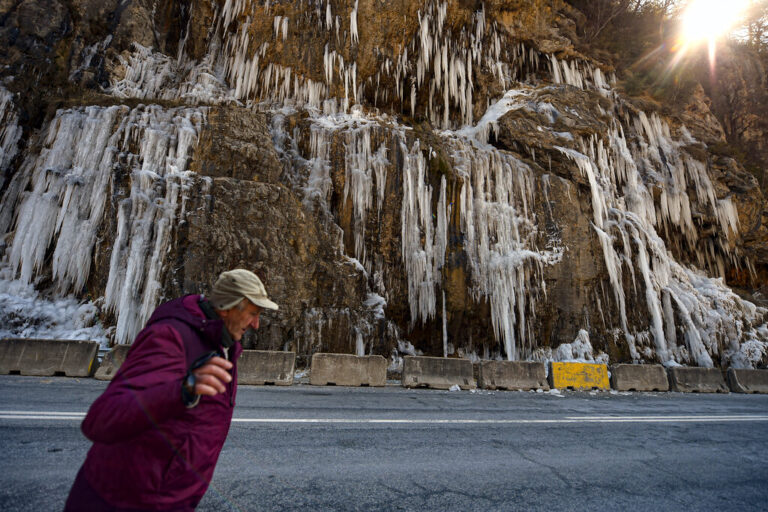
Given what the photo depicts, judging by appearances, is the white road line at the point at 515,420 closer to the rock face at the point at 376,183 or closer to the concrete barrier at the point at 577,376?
the concrete barrier at the point at 577,376

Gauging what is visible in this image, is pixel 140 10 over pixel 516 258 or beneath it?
over

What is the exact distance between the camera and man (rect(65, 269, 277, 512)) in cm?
117

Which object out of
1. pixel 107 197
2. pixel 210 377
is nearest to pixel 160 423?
pixel 210 377

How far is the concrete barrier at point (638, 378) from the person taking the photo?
10633 mm

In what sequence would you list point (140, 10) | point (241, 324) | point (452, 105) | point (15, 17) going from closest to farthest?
1. point (241, 324)
2. point (15, 17)
3. point (140, 10)
4. point (452, 105)

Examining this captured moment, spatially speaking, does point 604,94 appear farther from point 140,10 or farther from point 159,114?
point 140,10

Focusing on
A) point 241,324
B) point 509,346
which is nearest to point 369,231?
point 509,346

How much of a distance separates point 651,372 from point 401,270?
8099mm

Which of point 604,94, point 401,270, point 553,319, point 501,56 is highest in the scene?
point 501,56

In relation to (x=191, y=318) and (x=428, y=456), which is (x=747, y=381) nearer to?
(x=428, y=456)

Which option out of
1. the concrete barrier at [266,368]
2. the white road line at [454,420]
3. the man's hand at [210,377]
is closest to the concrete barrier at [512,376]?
the white road line at [454,420]

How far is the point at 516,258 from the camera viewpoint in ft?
47.3

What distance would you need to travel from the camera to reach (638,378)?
10.9m

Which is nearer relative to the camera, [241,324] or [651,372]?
[241,324]
